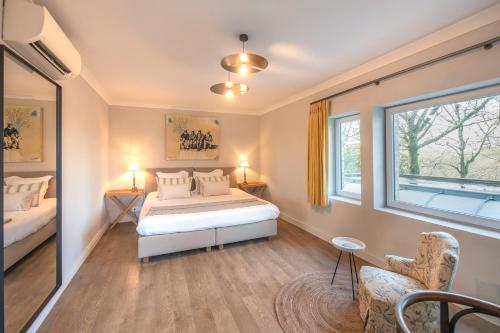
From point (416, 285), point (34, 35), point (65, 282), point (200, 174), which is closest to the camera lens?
point (34, 35)

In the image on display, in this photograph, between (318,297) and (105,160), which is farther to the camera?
(105,160)

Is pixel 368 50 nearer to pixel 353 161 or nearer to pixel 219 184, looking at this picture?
pixel 353 161

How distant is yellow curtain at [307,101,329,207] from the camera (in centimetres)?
332

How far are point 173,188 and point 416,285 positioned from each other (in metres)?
3.56

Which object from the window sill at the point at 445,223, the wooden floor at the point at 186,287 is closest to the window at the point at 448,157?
the window sill at the point at 445,223

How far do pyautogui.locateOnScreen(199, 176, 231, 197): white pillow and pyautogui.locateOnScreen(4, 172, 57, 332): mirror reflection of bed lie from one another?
2376 mm

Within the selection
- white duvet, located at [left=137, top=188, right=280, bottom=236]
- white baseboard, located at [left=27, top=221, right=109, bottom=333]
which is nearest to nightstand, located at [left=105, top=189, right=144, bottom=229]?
white baseboard, located at [left=27, top=221, right=109, bottom=333]

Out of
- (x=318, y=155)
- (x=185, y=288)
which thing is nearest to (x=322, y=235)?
(x=318, y=155)

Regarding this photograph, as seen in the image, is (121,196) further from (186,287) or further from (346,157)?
(346,157)

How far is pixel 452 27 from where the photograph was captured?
1925mm

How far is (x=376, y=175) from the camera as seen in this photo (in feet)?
8.94

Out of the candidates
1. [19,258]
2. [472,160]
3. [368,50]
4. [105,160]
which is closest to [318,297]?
[472,160]

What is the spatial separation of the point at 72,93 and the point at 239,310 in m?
2.84

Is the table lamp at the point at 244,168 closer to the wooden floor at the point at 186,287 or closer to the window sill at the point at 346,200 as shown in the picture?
the wooden floor at the point at 186,287
